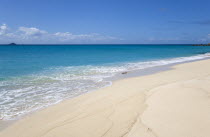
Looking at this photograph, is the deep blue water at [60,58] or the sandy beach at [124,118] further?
the deep blue water at [60,58]

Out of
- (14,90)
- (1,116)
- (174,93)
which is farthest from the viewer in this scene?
(14,90)

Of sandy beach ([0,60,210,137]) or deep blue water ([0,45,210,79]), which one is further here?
deep blue water ([0,45,210,79])

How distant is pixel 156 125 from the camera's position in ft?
13.4

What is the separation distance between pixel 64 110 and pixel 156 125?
10.9 feet

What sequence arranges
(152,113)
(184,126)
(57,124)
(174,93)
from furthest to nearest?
(174,93) → (152,113) → (57,124) → (184,126)

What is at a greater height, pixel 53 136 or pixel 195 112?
pixel 195 112

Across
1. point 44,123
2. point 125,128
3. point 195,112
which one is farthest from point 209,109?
point 44,123

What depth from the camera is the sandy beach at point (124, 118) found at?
3902 mm

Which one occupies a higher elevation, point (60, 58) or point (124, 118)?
point (60, 58)

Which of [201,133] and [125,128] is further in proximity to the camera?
[125,128]

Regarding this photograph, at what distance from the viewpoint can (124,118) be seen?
4637mm

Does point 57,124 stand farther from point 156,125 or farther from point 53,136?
point 156,125

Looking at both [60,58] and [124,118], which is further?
[60,58]

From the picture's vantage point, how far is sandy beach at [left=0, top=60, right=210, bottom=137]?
3902 mm
